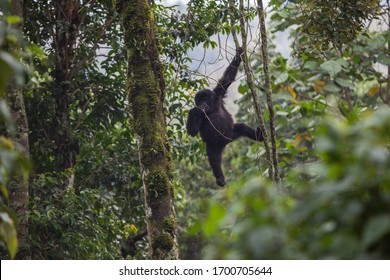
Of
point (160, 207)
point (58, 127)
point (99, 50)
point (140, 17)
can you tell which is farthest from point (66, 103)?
point (160, 207)

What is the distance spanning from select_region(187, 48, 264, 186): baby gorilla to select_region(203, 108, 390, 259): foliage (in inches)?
237

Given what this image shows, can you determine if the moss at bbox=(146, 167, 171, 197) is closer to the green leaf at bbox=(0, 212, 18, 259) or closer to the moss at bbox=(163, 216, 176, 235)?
the moss at bbox=(163, 216, 176, 235)

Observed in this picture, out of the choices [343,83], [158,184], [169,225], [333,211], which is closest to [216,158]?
[158,184]

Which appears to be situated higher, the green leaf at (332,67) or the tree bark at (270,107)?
the green leaf at (332,67)

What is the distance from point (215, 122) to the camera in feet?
27.1

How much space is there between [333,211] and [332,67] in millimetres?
8287

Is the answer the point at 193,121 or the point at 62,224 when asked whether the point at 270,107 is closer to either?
the point at 193,121

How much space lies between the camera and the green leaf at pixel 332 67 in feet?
31.3

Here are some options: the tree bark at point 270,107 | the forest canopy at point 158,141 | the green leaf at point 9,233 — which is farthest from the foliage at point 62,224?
the green leaf at point 9,233

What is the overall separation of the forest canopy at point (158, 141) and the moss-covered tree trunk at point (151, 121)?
11 mm

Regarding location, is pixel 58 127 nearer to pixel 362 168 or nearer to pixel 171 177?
pixel 171 177

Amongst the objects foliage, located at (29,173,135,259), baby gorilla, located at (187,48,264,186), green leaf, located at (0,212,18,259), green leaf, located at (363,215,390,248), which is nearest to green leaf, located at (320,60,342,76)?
baby gorilla, located at (187,48,264,186)

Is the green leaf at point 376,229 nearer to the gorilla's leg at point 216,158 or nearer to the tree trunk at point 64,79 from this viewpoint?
the tree trunk at point 64,79

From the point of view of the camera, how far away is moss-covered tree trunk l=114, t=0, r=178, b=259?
15.7 ft
